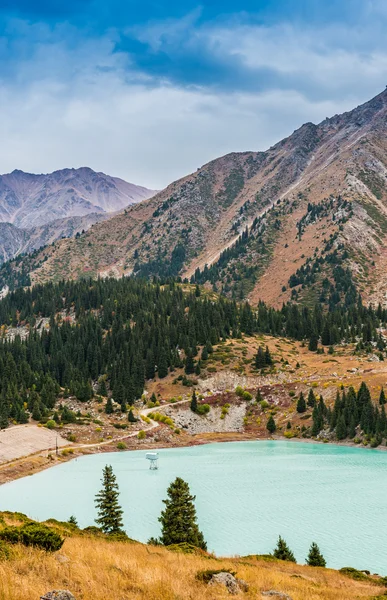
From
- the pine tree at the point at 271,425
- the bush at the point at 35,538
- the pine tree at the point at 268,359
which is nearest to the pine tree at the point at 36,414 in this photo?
the pine tree at the point at 271,425

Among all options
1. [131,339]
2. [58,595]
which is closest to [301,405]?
[131,339]

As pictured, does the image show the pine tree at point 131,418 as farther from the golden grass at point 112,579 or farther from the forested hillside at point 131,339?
the golden grass at point 112,579

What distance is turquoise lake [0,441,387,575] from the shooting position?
138 ft

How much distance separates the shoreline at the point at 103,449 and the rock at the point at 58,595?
62.9m

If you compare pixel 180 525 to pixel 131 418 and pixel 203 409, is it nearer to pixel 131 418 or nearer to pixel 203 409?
pixel 131 418

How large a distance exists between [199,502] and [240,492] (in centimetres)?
658

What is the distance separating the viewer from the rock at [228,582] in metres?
16.6

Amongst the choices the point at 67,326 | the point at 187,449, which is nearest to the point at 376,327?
the point at 187,449

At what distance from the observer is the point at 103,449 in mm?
93500

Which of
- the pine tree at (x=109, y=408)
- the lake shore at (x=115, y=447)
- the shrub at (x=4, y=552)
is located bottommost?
the lake shore at (x=115, y=447)

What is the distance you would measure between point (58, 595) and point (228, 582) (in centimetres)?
672

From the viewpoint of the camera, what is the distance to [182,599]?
46.4ft

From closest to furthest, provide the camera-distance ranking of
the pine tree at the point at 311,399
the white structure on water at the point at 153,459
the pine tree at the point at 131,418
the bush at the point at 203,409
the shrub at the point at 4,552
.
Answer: the shrub at the point at 4,552 → the white structure on water at the point at 153,459 → the pine tree at the point at 131,418 → the pine tree at the point at 311,399 → the bush at the point at 203,409

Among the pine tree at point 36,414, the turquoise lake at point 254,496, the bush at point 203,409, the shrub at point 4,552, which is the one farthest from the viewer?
the bush at point 203,409
